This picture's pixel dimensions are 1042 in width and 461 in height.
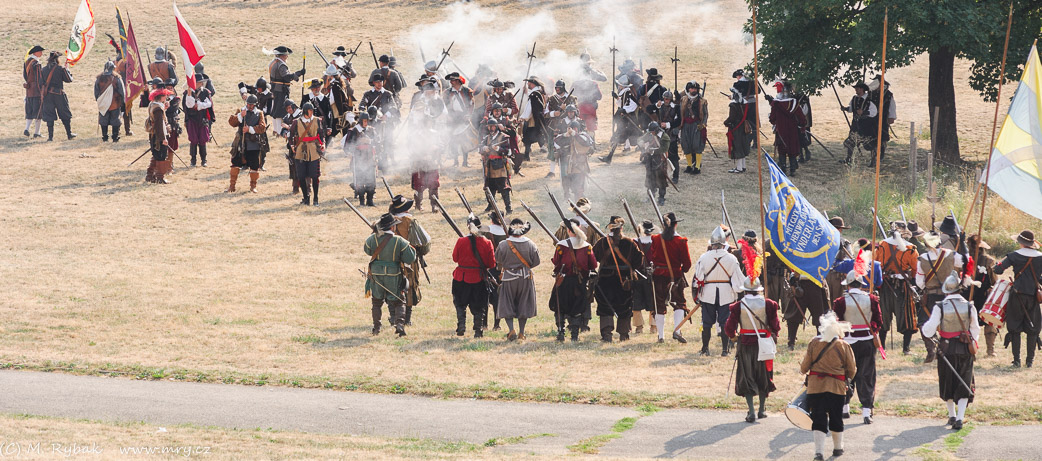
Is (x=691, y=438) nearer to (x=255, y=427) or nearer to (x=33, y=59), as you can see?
(x=255, y=427)

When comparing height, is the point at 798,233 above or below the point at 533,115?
below

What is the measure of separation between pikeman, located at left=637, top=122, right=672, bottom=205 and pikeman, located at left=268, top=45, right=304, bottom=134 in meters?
8.23

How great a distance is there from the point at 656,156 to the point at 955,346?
10.3 m

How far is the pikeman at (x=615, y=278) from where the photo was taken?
14.3 m

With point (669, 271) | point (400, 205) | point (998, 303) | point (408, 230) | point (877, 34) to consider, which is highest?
point (877, 34)

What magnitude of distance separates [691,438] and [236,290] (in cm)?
821

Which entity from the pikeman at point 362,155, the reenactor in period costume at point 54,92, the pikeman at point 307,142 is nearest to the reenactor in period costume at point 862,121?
the pikeman at point 362,155

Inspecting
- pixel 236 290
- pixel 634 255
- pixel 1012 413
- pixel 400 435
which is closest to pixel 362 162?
pixel 236 290

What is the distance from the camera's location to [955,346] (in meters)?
11.1

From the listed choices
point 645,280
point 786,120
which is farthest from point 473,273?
point 786,120

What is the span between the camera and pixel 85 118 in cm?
2795

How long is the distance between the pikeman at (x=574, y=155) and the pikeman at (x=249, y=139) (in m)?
5.50

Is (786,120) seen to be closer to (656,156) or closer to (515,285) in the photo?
(656,156)

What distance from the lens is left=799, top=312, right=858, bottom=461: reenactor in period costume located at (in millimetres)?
9961
